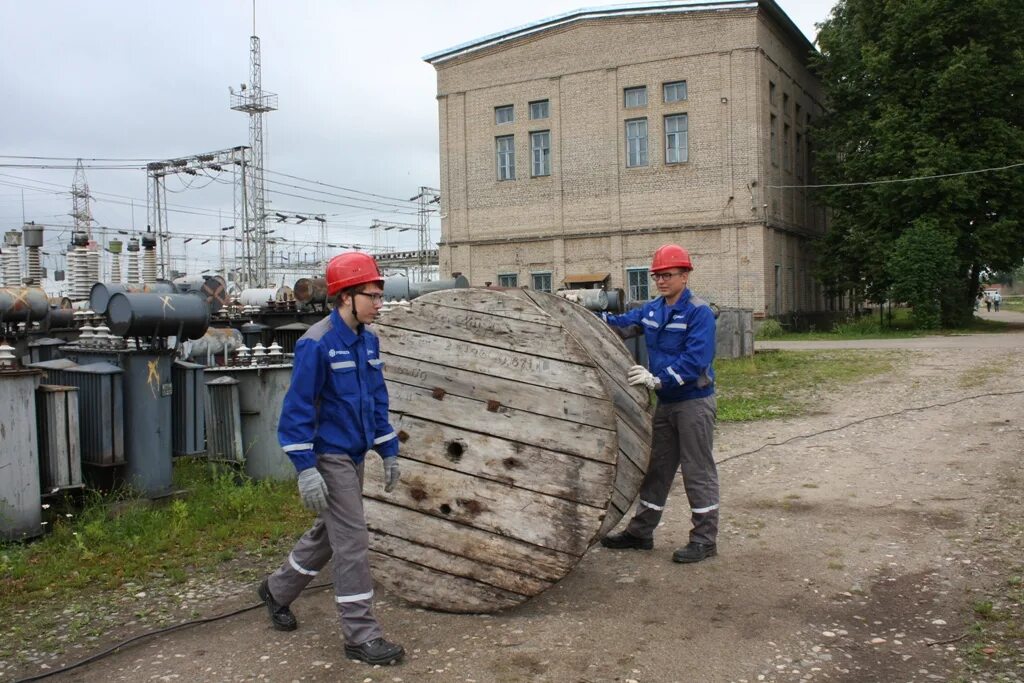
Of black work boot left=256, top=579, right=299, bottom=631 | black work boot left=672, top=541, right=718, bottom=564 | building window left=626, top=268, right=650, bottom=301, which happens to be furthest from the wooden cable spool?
building window left=626, top=268, right=650, bottom=301

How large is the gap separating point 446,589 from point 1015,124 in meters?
30.3

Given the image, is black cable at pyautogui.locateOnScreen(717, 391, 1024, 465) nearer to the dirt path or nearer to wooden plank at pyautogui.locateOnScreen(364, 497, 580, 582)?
the dirt path

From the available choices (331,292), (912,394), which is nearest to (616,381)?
(331,292)

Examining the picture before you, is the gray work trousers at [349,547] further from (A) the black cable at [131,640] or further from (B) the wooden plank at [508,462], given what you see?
(A) the black cable at [131,640]

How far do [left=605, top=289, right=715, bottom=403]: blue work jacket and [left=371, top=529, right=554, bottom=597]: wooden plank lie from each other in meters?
1.53

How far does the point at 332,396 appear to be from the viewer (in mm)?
4020

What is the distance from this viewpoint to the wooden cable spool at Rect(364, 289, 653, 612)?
437cm

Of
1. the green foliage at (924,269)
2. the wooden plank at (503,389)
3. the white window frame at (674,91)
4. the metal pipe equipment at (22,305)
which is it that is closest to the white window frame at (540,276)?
the white window frame at (674,91)

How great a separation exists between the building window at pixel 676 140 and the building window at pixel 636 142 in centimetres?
85

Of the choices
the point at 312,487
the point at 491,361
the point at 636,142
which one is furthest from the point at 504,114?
the point at 312,487

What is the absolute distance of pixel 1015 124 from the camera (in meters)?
28.6

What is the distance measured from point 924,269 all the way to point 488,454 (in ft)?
84.8

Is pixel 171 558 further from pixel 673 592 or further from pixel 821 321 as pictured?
pixel 821 321

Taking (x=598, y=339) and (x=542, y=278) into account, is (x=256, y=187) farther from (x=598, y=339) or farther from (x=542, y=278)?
(x=598, y=339)
